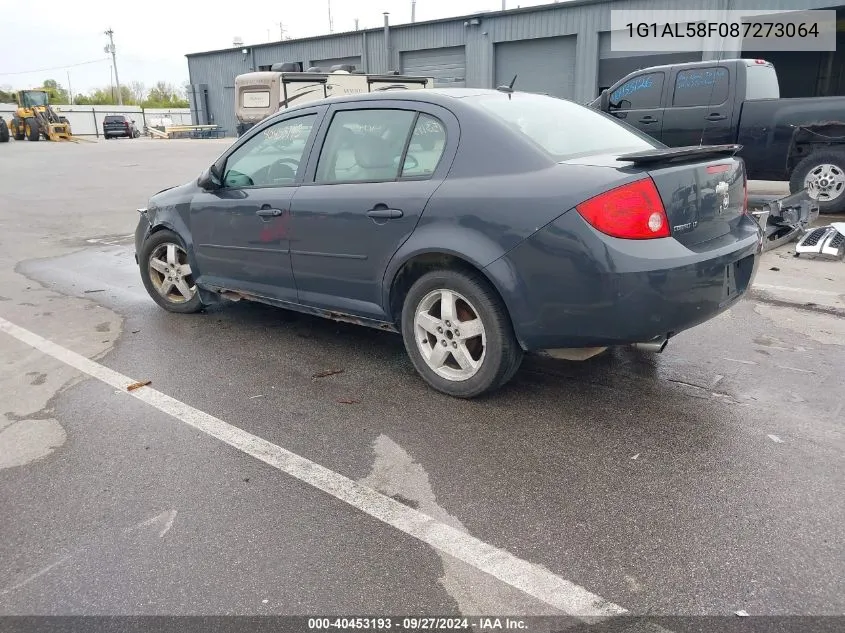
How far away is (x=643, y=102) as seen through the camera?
408 inches

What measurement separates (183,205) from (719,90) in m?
7.80

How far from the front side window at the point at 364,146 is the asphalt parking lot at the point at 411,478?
1226 mm

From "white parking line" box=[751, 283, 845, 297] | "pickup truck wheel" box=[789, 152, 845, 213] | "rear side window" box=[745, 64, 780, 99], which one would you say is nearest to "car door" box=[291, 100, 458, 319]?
"white parking line" box=[751, 283, 845, 297]

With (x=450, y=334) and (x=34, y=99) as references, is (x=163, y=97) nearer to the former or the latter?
(x=34, y=99)

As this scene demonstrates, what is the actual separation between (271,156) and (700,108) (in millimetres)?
7389

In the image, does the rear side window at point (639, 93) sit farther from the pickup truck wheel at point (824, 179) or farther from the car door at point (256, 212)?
the car door at point (256, 212)

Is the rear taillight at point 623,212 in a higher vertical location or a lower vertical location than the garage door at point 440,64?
lower

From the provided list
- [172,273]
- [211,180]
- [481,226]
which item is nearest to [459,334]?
[481,226]

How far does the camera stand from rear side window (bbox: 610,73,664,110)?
33.5ft

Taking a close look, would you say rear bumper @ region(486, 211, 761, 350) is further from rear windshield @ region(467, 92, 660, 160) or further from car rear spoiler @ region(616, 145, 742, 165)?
rear windshield @ region(467, 92, 660, 160)

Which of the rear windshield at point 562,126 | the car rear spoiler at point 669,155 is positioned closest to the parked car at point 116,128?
the rear windshield at point 562,126

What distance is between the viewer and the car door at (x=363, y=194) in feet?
12.4

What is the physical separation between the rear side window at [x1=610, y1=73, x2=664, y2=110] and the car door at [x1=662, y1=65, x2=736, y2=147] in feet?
0.77

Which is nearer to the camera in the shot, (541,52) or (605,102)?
(605,102)
